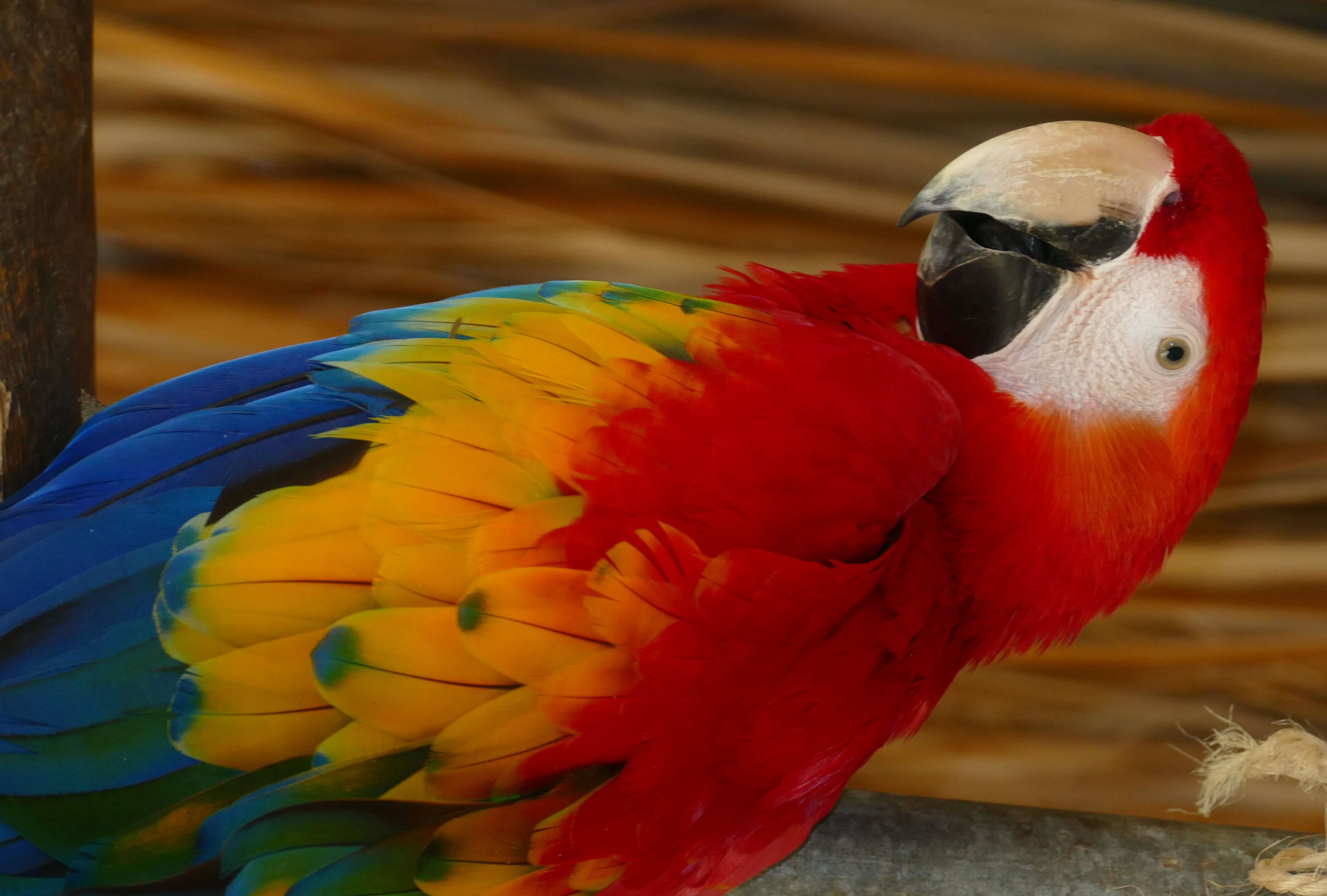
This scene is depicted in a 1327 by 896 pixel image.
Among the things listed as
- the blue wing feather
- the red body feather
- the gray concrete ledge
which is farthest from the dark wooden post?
the gray concrete ledge

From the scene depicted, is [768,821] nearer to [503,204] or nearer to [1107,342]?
[1107,342]

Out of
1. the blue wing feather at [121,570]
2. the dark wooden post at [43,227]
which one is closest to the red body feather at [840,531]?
the blue wing feather at [121,570]

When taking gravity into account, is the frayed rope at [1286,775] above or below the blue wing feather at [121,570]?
below

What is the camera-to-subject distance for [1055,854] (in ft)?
2.53

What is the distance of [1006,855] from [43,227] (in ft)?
2.54

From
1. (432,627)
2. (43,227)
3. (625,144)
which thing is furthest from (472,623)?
(625,144)

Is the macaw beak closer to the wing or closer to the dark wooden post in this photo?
the wing

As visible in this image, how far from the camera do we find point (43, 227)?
579mm

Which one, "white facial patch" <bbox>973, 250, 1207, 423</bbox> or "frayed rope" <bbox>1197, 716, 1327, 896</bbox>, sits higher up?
"white facial patch" <bbox>973, 250, 1207, 423</bbox>

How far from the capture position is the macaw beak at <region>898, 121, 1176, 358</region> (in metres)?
0.57

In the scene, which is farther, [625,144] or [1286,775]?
[625,144]

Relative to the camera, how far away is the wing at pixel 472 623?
457mm

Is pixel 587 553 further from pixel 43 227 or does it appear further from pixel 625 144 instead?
pixel 625 144

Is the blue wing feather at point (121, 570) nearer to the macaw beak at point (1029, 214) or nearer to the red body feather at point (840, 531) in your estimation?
the red body feather at point (840, 531)
